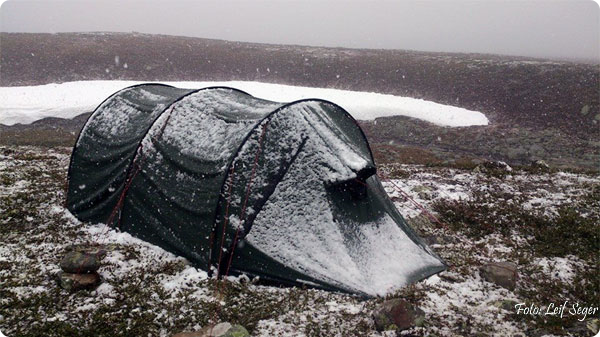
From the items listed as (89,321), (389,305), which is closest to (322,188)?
(389,305)

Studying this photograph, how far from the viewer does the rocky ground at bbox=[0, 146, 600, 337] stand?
5.79 m

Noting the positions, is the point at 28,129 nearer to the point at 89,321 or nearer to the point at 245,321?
the point at 89,321

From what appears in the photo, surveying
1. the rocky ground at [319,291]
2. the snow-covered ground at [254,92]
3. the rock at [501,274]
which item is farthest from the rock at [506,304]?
the snow-covered ground at [254,92]

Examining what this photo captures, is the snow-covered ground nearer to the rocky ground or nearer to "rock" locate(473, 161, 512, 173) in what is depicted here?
"rock" locate(473, 161, 512, 173)

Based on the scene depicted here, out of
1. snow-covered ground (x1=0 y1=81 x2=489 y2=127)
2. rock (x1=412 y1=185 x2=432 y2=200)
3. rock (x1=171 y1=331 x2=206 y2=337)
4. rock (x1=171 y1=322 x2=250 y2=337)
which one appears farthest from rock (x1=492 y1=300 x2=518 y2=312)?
snow-covered ground (x1=0 y1=81 x2=489 y2=127)

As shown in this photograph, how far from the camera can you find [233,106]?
8000 mm

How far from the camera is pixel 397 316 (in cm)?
582

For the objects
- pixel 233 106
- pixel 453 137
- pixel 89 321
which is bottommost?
pixel 89 321

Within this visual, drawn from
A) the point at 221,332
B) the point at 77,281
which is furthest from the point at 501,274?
the point at 77,281

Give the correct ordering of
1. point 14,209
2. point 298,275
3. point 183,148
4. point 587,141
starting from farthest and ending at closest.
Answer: point 587,141 → point 14,209 → point 183,148 → point 298,275

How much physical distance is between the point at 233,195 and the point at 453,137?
1662cm

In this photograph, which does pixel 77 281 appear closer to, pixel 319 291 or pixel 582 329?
pixel 319 291

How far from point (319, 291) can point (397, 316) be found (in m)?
1.37

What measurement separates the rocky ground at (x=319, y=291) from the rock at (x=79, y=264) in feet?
0.95
